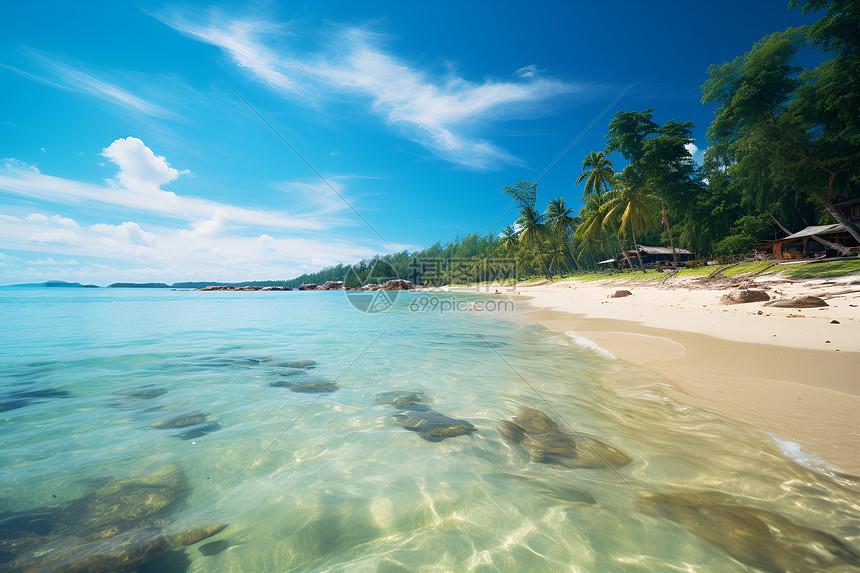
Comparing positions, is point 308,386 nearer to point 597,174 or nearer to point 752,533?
point 752,533

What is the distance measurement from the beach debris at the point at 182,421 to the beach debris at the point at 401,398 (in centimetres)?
237

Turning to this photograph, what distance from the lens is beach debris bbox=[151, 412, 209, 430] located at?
3.86 metres

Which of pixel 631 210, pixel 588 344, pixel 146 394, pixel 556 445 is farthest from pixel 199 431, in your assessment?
pixel 631 210

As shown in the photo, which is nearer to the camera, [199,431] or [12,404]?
[199,431]

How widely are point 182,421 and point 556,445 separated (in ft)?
15.1

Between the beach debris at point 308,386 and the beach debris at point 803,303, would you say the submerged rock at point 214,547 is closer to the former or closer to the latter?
the beach debris at point 308,386

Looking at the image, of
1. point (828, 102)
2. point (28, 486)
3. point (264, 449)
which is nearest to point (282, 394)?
point (264, 449)

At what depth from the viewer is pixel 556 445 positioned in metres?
3.27

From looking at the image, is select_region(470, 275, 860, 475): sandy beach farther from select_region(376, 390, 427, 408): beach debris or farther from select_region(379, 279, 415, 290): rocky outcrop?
select_region(379, 279, 415, 290): rocky outcrop

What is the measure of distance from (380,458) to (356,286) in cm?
8792

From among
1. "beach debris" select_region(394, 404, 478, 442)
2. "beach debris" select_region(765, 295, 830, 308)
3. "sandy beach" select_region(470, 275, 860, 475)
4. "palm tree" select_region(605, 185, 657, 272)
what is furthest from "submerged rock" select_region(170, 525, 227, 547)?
"palm tree" select_region(605, 185, 657, 272)

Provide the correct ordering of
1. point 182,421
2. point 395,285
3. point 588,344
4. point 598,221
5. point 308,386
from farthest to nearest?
1. point 395,285
2. point 598,221
3. point 588,344
4. point 308,386
5. point 182,421

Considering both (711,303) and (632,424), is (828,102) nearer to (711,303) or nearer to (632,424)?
(711,303)

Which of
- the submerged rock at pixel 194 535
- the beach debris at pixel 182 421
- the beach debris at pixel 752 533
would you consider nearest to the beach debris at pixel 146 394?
the beach debris at pixel 182 421
